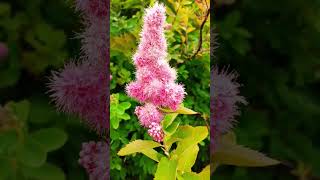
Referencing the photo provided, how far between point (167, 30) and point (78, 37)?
0.16m

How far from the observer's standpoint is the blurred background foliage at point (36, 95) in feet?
2.80

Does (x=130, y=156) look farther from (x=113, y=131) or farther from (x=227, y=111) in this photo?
(x=227, y=111)

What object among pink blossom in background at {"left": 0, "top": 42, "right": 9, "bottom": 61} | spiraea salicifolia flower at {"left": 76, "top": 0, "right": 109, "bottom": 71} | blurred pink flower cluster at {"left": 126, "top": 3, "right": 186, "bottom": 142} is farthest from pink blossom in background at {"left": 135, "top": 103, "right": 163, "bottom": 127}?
pink blossom in background at {"left": 0, "top": 42, "right": 9, "bottom": 61}

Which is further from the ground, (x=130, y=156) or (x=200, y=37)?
(x=200, y=37)

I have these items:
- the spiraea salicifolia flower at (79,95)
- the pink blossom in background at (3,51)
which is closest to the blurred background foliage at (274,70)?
the spiraea salicifolia flower at (79,95)

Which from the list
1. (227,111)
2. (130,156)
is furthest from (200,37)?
(130,156)

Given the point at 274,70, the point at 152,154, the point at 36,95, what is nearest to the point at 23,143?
the point at 36,95

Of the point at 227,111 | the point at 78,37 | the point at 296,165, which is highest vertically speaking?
the point at 78,37

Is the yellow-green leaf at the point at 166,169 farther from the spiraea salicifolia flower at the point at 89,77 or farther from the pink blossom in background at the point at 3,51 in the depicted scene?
the pink blossom in background at the point at 3,51

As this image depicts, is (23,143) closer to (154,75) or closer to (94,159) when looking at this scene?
(94,159)

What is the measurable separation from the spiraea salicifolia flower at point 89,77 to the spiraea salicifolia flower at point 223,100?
192 millimetres

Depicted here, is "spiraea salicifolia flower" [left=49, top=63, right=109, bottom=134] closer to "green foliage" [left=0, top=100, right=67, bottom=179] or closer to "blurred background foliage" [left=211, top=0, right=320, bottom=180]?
"green foliage" [left=0, top=100, right=67, bottom=179]

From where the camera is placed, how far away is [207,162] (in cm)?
86

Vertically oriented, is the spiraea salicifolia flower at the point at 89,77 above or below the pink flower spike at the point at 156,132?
above
